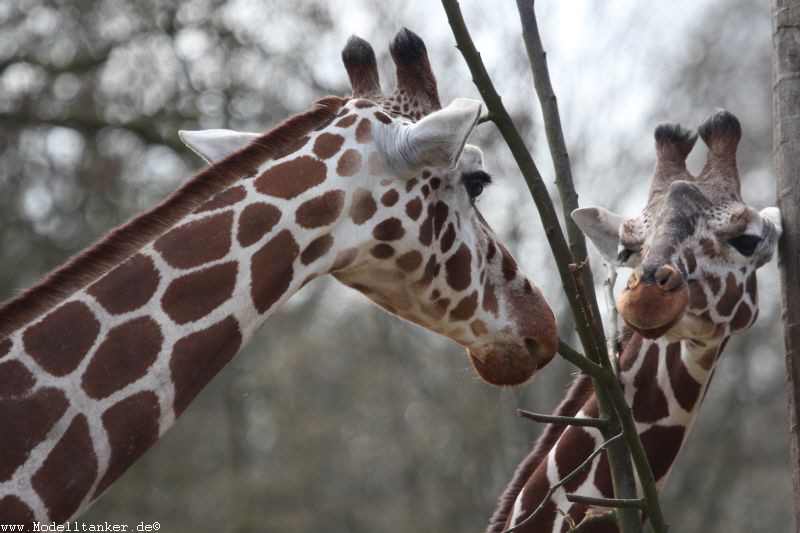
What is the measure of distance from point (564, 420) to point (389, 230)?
0.86 metres

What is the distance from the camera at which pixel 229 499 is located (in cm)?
1788

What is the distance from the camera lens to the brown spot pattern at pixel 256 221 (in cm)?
350

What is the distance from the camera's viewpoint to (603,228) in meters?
→ 5.37

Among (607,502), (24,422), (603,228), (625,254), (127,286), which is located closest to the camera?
(24,422)

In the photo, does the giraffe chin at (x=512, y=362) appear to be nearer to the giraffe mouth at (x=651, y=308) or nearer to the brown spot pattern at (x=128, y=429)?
the giraffe mouth at (x=651, y=308)

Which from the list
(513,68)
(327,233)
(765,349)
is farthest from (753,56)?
(327,233)

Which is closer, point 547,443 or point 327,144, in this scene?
point 327,144

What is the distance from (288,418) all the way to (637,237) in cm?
1594

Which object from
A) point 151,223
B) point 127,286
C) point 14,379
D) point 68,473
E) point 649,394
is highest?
point 649,394

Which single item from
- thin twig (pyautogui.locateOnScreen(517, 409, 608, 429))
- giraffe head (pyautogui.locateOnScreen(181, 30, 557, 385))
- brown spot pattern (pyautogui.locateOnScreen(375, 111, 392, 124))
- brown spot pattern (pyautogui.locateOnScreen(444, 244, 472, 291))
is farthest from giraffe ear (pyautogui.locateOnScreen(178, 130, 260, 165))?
thin twig (pyautogui.locateOnScreen(517, 409, 608, 429))

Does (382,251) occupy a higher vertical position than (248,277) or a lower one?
higher

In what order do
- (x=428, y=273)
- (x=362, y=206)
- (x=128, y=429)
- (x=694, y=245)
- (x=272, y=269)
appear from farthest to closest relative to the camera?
(x=694, y=245), (x=428, y=273), (x=362, y=206), (x=272, y=269), (x=128, y=429)

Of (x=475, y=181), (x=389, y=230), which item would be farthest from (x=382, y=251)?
(x=475, y=181)

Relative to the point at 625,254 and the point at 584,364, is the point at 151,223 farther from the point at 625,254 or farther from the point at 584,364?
the point at 625,254
